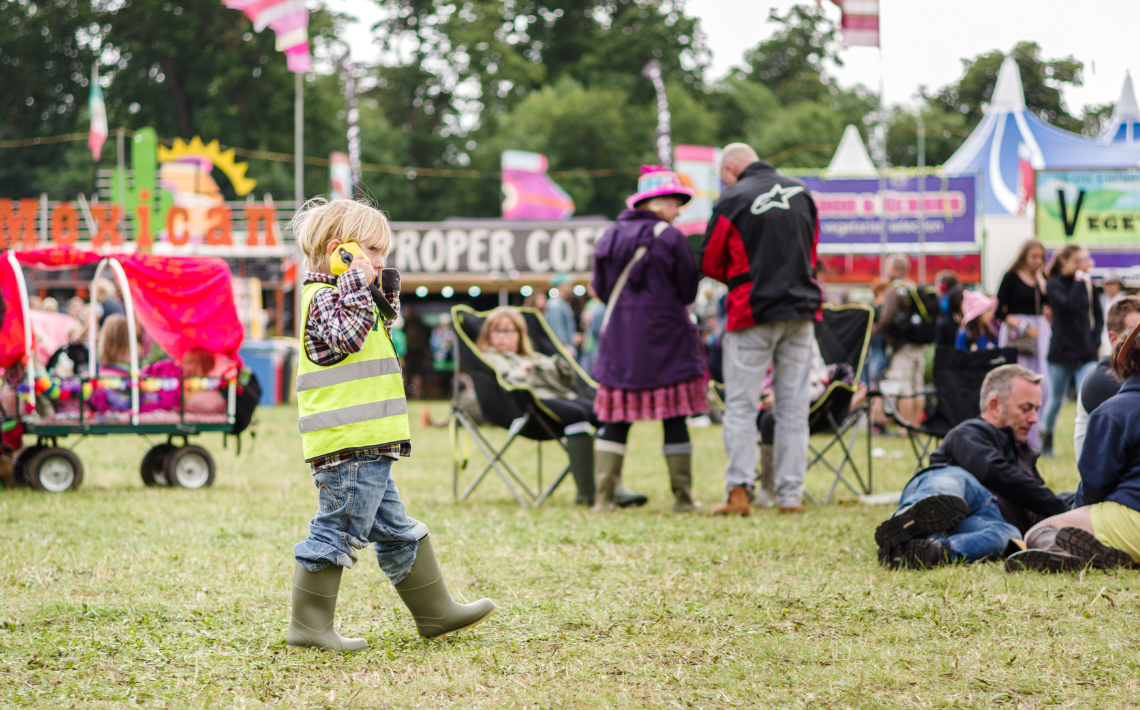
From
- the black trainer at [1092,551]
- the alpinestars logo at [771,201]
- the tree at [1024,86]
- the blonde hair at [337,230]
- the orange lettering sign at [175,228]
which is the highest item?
the tree at [1024,86]

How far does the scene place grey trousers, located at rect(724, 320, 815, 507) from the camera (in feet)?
19.2

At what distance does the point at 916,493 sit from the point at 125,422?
16.3 feet

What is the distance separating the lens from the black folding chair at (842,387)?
653 centimetres

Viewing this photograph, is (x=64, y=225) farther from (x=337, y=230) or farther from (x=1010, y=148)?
(x=337, y=230)

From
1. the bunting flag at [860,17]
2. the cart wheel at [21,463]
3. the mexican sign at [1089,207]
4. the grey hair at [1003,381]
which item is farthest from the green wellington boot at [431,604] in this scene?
the mexican sign at [1089,207]

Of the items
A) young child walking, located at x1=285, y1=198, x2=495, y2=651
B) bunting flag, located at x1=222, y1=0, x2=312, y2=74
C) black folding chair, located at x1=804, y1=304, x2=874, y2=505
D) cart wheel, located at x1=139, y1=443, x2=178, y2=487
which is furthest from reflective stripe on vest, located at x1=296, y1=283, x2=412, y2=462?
bunting flag, located at x1=222, y1=0, x2=312, y2=74

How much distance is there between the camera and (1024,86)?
4184 cm

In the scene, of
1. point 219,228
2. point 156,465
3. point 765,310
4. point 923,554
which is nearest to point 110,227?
point 219,228

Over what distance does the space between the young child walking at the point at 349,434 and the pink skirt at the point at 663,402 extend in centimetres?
281

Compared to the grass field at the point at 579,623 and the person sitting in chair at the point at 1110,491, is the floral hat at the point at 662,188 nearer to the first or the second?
the grass field at the point at 579,623

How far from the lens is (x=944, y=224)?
19500 mm

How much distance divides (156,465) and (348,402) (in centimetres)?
492

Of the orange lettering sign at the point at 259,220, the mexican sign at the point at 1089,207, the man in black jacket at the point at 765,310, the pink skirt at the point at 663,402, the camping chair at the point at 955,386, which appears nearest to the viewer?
the man in black jacket at the point at 765,310

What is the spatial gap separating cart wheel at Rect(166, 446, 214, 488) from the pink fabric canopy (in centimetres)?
62
